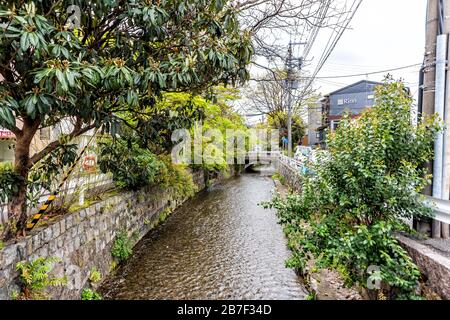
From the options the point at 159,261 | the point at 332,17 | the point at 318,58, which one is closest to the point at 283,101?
the point at 318,58

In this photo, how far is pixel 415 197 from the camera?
2.96 metres

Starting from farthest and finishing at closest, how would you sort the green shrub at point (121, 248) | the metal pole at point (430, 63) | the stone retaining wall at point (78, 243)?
the green shrub at point (121, 248) → the metal pole at point (430, 63) → the stone retaining wall at point (78, 243)

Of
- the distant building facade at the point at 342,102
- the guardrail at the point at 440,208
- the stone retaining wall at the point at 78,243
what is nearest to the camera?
the guardrail at the point at 440,208

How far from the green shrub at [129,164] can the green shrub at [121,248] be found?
145 centimetres

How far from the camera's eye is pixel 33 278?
315 cm

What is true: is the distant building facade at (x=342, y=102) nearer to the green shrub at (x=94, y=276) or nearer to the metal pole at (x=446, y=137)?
the metal pole at (x=446, y=137)

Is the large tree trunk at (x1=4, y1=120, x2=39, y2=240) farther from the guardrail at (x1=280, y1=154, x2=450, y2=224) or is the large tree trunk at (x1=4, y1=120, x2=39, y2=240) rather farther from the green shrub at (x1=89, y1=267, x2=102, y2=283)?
the guardrail at (x1=280, y1=154, x2=450, y2=224)

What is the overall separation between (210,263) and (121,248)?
2087 mm

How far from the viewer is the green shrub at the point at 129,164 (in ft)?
18.3

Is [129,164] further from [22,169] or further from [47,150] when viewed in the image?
[22,169]

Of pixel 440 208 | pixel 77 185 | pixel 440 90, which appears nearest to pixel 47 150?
pixel 77 185

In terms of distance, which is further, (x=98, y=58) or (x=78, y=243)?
(x=78, y=243)

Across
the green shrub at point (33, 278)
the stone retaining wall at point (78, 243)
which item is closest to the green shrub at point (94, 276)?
the stone retaining wall at point (78, 243)

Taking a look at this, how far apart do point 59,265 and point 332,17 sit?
7624 mm
